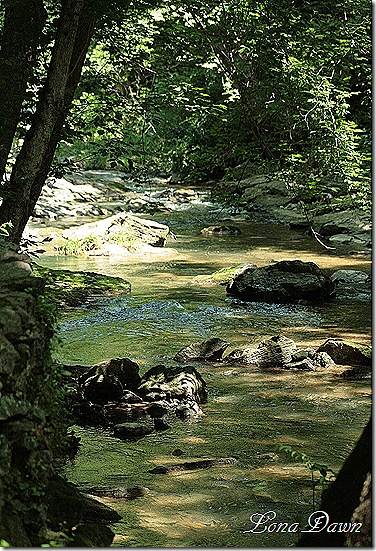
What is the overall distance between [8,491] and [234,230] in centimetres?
1755

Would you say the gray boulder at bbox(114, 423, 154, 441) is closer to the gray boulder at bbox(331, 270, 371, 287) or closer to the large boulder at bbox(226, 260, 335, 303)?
the large boulder at bbox(226, 260, 335, 303)

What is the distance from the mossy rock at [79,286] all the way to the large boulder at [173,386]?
4.55 meters

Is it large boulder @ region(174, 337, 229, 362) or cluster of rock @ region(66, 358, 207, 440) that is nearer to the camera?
cluster of rock @ region(66, 358, 207, 440)

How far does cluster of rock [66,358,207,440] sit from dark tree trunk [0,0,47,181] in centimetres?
222

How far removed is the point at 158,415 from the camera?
684 centimetres

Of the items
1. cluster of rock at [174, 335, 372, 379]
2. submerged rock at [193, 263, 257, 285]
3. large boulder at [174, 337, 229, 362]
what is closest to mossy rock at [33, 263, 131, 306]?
submerged rock at [193, 263, 257, 285]

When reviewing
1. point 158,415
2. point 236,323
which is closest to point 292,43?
point 236,323

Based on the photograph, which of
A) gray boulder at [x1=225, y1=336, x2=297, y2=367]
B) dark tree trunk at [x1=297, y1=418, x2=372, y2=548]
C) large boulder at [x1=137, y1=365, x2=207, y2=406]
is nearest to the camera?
dark tree trunk at [x1=297, y1=418, x2=372, y2=548]

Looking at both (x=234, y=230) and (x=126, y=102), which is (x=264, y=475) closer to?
(x=126, y=102)

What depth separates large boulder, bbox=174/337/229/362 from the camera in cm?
891

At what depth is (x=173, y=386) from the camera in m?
7.24

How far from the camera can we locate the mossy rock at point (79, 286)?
12031 mm

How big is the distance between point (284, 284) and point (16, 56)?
20.9ft

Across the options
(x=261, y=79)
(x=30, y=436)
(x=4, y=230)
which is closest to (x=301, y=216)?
(x=261, y=79)
